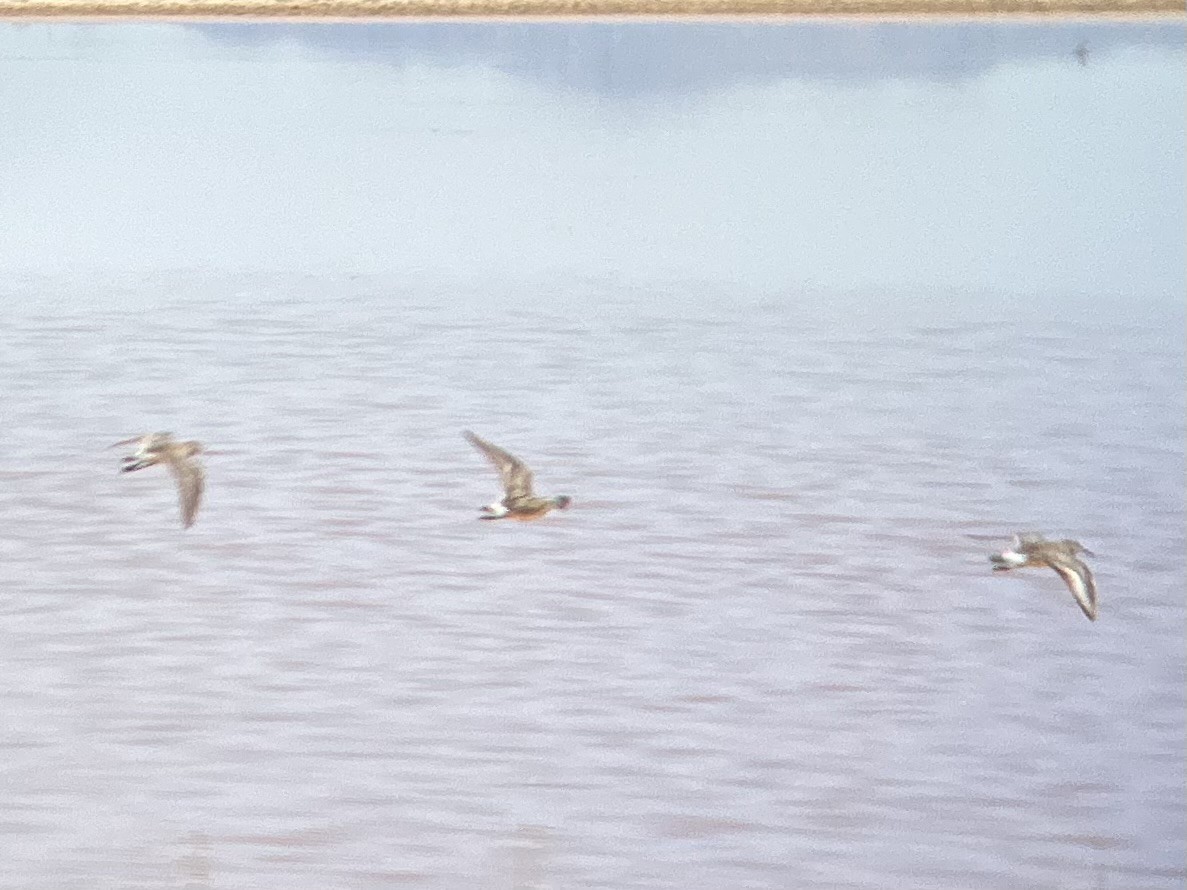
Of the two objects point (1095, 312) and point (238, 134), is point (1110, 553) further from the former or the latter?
point (238, 134)

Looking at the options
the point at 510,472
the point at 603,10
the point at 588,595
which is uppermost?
the point at 603,10

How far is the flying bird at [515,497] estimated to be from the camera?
1.82m

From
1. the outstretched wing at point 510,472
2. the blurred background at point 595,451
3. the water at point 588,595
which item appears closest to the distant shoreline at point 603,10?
the blurred background at point 595,451

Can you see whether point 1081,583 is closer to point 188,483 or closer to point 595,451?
point 595,451

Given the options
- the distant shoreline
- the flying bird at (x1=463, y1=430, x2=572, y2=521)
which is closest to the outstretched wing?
the flying bird at (x1=463, y1=430, x2=572, y2=521)

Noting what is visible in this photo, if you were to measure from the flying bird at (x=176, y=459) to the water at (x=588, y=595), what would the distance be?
0.06ft

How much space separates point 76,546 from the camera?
6.12 ft

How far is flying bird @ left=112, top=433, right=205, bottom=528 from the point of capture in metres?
1.87

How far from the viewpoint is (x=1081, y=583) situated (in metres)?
1.75

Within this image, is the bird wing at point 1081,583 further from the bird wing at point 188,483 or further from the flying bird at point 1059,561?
the bird wing at point 188,483

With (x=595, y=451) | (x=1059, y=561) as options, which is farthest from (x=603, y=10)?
(x=1059, y=561)

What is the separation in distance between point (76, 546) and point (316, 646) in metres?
0.29

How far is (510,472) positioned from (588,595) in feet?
0.52

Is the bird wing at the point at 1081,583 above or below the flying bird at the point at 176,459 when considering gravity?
below
